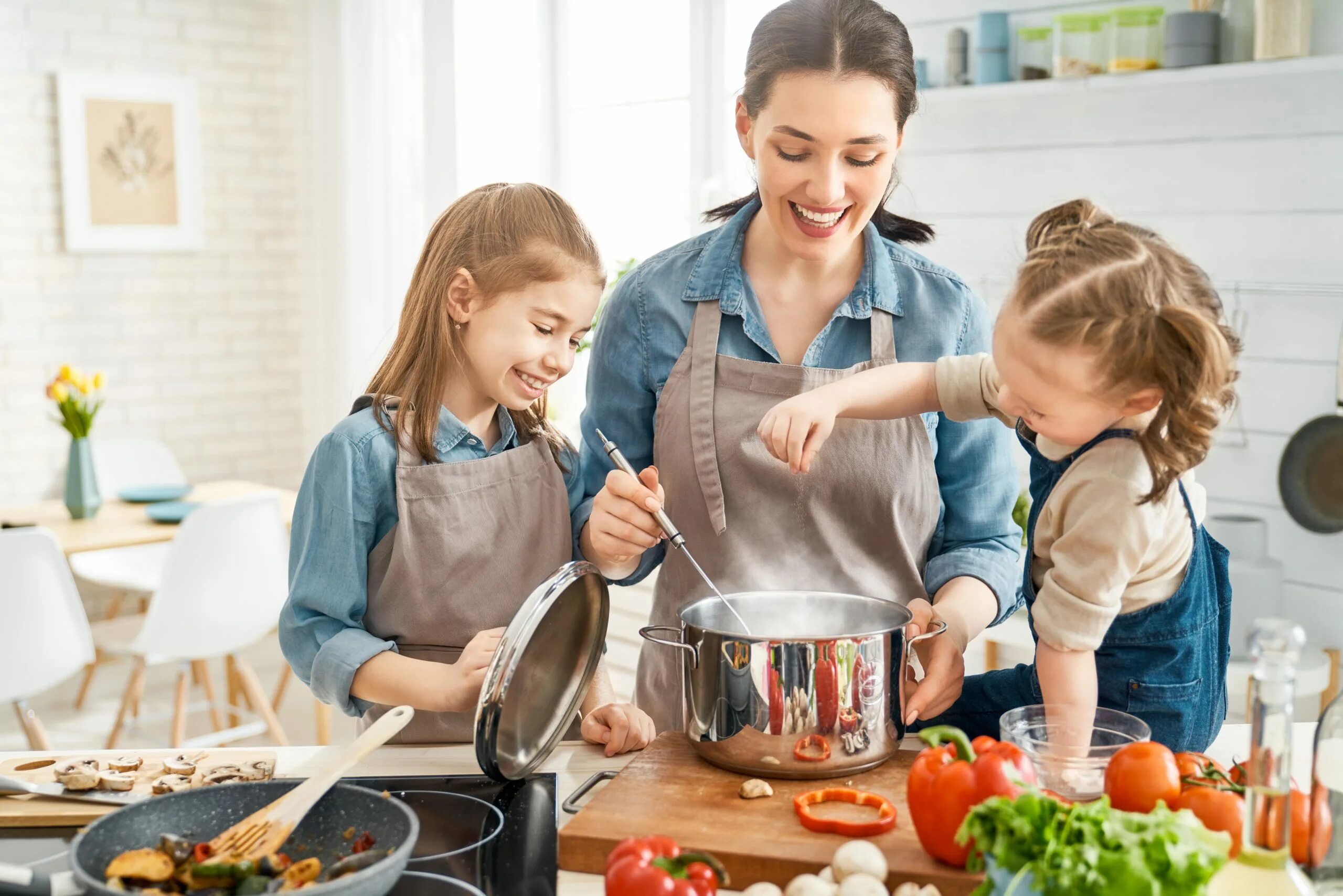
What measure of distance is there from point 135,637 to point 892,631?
3.22m

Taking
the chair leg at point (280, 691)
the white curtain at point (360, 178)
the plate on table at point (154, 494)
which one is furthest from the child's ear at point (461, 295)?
the white curtain at point (360, 178)

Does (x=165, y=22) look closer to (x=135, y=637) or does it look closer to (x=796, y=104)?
(x=135, y=637)

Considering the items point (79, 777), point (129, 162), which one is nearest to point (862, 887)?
point (79, 777)

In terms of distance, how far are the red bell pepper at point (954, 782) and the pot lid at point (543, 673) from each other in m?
0.36

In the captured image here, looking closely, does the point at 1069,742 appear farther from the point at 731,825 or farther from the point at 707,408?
the point at 707,408

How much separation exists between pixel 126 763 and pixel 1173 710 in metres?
1.10

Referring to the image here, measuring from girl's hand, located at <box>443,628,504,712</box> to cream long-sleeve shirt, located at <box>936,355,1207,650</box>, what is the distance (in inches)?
22.5

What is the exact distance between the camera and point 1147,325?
113cm

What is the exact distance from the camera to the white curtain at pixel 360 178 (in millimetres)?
5039

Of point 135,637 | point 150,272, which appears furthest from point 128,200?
point 135,637

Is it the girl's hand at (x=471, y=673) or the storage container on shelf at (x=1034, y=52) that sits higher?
the storage container on shelf at (x=1034, y=52)

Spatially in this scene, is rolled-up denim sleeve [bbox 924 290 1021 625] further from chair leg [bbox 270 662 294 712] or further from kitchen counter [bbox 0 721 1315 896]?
chair leg [bbox 270 662 294 712]

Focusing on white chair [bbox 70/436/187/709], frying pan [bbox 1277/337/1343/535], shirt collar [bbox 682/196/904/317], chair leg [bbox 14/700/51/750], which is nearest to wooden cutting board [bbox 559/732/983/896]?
shirt collar [bbox 682/196/904/317]

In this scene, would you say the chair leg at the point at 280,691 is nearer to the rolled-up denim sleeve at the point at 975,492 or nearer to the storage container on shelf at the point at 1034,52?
the storage container on shelf at the point at 1034,52
